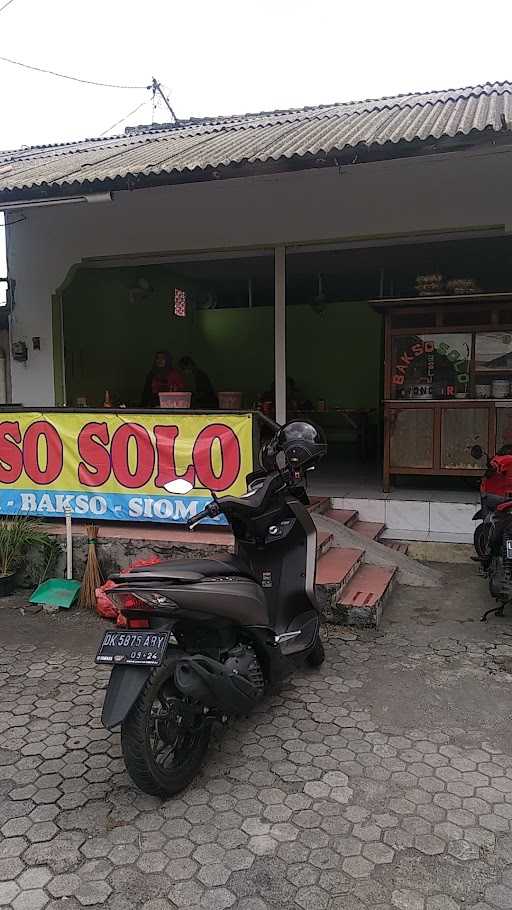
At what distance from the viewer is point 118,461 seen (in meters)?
5.21

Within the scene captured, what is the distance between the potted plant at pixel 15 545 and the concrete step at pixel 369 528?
9.04ft

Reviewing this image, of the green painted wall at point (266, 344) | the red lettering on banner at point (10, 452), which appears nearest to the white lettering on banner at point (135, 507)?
the red lettering on banner at point (10, 452)

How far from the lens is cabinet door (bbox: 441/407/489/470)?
648cm

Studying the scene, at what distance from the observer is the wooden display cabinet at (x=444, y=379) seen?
6465mm

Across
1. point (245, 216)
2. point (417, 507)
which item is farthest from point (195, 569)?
point (245, 216)

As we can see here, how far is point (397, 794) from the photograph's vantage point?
8.78 ft

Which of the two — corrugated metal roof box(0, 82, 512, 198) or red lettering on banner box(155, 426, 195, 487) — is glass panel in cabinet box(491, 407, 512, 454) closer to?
corrugated metal roof box(0, 82, 512, 198)

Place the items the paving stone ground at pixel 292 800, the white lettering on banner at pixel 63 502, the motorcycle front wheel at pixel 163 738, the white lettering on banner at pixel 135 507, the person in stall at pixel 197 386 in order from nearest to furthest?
the paving stone ground at pixel 292 800 < the motorcycle front wheel at pixel 163 738 < the white lettering on banner at pixel 135 507 < the white lettering on banner at pixel 63 502 < the person in stall at pixel 197 386

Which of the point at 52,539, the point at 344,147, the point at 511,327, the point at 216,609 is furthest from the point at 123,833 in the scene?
the point at 511,327

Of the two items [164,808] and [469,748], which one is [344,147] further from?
[164,808]

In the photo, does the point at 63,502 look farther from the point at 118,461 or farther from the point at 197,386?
the point at 197,386

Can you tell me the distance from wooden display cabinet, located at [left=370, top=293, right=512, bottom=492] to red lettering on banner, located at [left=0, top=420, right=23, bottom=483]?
11.6 feet

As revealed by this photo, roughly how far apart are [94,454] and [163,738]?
302 centimetres

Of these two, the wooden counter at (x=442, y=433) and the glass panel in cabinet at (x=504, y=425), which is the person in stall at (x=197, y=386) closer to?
the wooden counter at (x=442, y=433)
